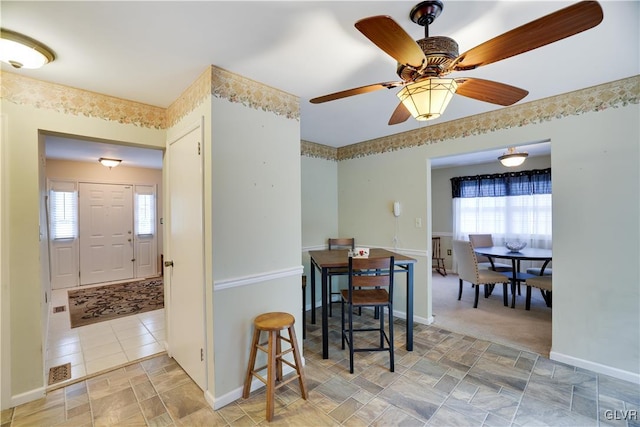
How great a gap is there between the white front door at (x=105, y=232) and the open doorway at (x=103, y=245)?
0.05 ft

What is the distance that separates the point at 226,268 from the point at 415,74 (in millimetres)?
1719

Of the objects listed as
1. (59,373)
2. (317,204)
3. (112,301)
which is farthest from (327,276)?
(112,301)

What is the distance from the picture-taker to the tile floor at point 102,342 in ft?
8.37

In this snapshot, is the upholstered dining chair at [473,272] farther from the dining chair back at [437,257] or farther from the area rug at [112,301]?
the area rug at [112,301]

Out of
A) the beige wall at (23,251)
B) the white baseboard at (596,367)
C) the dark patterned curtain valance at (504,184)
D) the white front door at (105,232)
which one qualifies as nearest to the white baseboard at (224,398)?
the beige wall at (23,251)

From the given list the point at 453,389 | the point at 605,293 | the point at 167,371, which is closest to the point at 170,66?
the point at 167,371

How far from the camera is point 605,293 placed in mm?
2279

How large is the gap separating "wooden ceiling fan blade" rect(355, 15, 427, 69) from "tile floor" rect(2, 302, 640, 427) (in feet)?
7.01

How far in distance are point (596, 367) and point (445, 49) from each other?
9.47 ft

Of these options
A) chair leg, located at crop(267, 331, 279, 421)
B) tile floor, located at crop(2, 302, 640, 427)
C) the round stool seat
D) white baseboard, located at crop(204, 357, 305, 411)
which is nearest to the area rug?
tile floor, located at crop(2, 302, 640, 427)

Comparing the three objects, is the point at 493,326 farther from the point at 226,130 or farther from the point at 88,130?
the point at 88,130

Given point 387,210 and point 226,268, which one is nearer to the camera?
point 226,268

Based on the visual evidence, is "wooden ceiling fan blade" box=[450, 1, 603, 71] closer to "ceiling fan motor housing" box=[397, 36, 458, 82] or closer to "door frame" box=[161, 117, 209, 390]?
"ceiling fan motor housing" box=[397, 36, 458, 82]

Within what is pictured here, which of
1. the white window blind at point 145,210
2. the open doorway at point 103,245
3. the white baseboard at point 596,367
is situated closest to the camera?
the white baseboard at point 596,367
